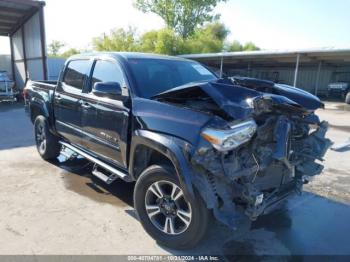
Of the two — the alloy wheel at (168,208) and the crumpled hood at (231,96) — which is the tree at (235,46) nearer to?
the crumpled hood at (231,96)

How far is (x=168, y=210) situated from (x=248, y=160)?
977mm

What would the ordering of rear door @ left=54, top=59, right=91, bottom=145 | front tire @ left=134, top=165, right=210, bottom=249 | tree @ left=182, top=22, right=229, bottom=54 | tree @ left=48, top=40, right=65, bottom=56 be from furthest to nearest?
tree @ left=48, top=40, right=65, bottom=56 < tree @ left=182, top=22, right=229, bottom=54 < rear door @ left=54, top=59, right=91, bottom=145 < front tire @ left=134, top=165, right=210, bottom=249

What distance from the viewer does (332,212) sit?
13.6ft

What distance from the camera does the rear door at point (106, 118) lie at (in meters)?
3.76

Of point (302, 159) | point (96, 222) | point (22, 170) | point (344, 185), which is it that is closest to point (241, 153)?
point (302, 159)

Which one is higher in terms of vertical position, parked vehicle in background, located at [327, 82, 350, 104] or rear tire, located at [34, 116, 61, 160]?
rear tire, located at [34, 116, 61, 160]

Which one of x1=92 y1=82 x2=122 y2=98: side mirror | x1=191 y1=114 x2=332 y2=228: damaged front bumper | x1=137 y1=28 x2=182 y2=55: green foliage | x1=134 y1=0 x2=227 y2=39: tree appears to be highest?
x1=134 y1=0 x2=227 y2=39: tree

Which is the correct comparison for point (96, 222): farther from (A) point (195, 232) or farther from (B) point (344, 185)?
(B) point (344, 185)

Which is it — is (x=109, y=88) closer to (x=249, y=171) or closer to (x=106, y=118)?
(x=106, y=118)

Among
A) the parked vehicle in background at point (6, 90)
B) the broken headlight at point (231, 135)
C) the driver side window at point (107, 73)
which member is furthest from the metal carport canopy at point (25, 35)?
the broken headlight at point (231, 135)

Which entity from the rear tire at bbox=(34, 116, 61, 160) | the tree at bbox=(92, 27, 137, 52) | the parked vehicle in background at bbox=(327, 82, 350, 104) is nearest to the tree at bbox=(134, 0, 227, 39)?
the tree at bbox=(92, 27, 137, 52)

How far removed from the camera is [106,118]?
3.99 m

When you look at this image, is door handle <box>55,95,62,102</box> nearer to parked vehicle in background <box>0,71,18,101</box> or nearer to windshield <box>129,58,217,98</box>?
windshield <box>129,58,217,98</box>

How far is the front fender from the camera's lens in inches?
112
